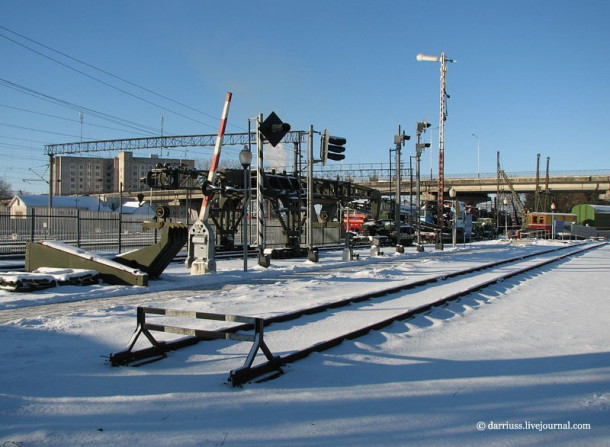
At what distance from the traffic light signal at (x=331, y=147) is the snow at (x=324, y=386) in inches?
453

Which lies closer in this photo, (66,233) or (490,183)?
(66,233)

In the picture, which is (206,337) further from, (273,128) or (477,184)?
(477,184)

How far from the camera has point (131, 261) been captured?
1388 centimetres

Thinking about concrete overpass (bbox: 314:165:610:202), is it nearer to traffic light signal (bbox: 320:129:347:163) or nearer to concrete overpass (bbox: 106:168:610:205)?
concrete overpass (bbox: 106:168:610:205)

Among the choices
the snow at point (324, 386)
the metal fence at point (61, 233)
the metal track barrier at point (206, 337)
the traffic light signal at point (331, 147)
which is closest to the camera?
the snow at point (324, 386)

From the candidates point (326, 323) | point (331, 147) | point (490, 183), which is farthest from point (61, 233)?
point (490, 183)

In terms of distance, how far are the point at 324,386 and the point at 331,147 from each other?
16.1 meters

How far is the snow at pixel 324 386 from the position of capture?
3986mm

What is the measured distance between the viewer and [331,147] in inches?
809

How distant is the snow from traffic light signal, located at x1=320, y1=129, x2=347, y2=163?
37.8 feet

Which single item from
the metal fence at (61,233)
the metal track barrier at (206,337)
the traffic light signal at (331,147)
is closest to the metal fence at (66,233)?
the metal fence at (61,233)

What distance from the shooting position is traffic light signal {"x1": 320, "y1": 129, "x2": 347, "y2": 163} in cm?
2038

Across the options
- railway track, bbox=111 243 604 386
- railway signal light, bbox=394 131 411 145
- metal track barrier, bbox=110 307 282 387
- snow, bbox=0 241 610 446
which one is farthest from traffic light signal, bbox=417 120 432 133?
metal track barrier, bbox=110 307 282 387

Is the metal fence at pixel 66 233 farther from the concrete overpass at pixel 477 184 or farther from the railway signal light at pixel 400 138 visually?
the concrete overpass at pixel 477 184
